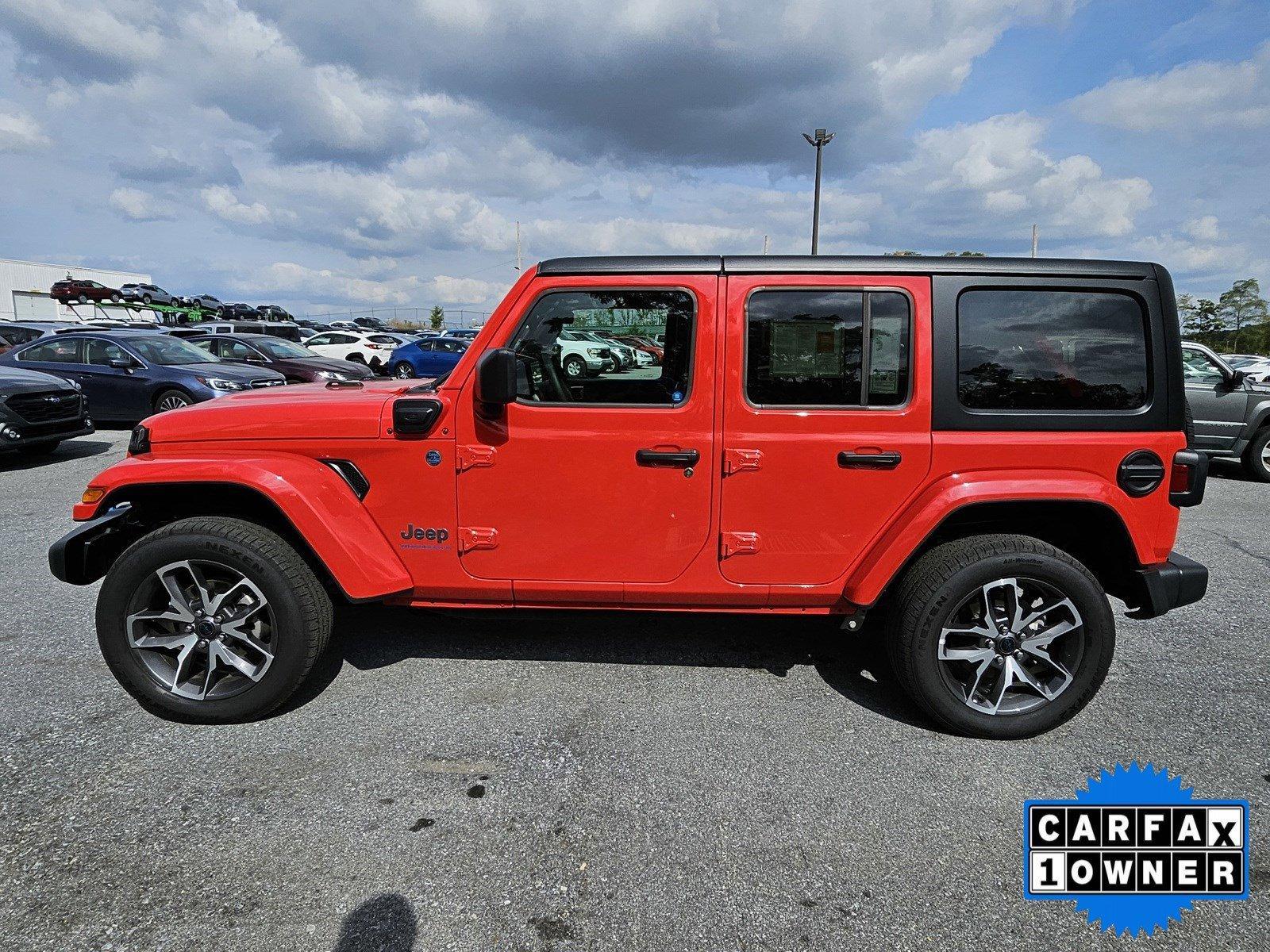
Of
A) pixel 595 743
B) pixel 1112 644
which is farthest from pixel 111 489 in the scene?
pixel 1112 644

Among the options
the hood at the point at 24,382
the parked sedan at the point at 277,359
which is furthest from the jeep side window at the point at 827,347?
the parked sedan at the point at 277,359

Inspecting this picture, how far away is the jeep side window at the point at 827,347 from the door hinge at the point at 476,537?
1200mm

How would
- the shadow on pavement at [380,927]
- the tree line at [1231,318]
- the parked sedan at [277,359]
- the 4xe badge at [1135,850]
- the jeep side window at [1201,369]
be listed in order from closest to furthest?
the shadow on pavement at [380,927], the 4xe badge at [1135,850], the jeep side window at [1201,369], the parked sedan at [277,359], the tree line at [1231,318]

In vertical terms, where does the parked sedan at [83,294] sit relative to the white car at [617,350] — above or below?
above

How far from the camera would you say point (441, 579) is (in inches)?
122

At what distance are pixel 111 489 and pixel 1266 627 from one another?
5.90 m

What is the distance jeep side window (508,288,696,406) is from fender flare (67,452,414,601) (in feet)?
2.81

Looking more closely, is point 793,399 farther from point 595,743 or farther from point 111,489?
point 111,489

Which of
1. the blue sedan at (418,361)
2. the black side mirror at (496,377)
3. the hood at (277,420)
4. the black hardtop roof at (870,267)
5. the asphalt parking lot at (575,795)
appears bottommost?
the asphalt parking lot at (575,795)

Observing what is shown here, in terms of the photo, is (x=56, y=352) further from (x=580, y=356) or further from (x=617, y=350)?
(x=617, y=350)

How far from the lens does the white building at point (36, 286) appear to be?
45156 millimetres

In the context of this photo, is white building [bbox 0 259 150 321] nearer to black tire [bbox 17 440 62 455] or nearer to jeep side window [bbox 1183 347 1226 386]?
black tire [bbox 17 440 62 455]

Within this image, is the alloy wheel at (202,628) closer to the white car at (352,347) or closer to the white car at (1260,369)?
the white car at (352,347)

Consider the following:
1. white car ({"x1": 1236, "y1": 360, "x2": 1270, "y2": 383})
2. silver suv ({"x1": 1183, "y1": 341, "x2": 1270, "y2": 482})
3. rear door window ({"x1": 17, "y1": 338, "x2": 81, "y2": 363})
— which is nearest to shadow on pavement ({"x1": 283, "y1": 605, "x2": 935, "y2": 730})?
silver suv ({"x1": 1183, "y1": 341, "x2": 1270, "y2": 482})
